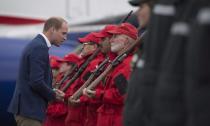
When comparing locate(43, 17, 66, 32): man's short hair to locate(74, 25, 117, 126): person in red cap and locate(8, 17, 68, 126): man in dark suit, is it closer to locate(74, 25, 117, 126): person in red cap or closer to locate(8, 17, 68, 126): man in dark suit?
locate(8, 17, 68, 126): man in dark suit

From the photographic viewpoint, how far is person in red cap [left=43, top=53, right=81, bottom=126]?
792cm

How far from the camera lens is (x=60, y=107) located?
791 cm

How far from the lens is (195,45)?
2.83 meters

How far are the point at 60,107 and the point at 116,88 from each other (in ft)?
6.67

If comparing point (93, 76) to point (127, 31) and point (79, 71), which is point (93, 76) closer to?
point (127, 31)

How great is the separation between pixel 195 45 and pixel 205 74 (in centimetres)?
12

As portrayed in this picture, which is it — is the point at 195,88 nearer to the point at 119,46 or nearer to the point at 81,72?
the point at 119,46

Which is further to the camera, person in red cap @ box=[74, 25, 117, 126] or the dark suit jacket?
person in red cap @ box=[74, 25, 117, 126]

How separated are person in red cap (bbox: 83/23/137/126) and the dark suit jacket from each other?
40cm

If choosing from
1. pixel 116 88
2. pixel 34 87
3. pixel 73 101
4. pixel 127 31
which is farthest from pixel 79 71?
pixel 116 88

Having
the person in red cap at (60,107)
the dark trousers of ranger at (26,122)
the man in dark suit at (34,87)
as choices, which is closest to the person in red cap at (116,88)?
the man in dark suit at (34,87)

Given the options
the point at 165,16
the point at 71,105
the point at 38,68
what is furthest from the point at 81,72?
the point at 165,16

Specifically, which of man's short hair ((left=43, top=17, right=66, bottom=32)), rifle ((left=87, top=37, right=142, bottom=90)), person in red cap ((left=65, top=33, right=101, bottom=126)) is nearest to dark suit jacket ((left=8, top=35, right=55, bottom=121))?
man's short hair ((left=43, top=17, right=66, bottom=32))

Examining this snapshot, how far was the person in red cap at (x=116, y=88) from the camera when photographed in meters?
5.97
